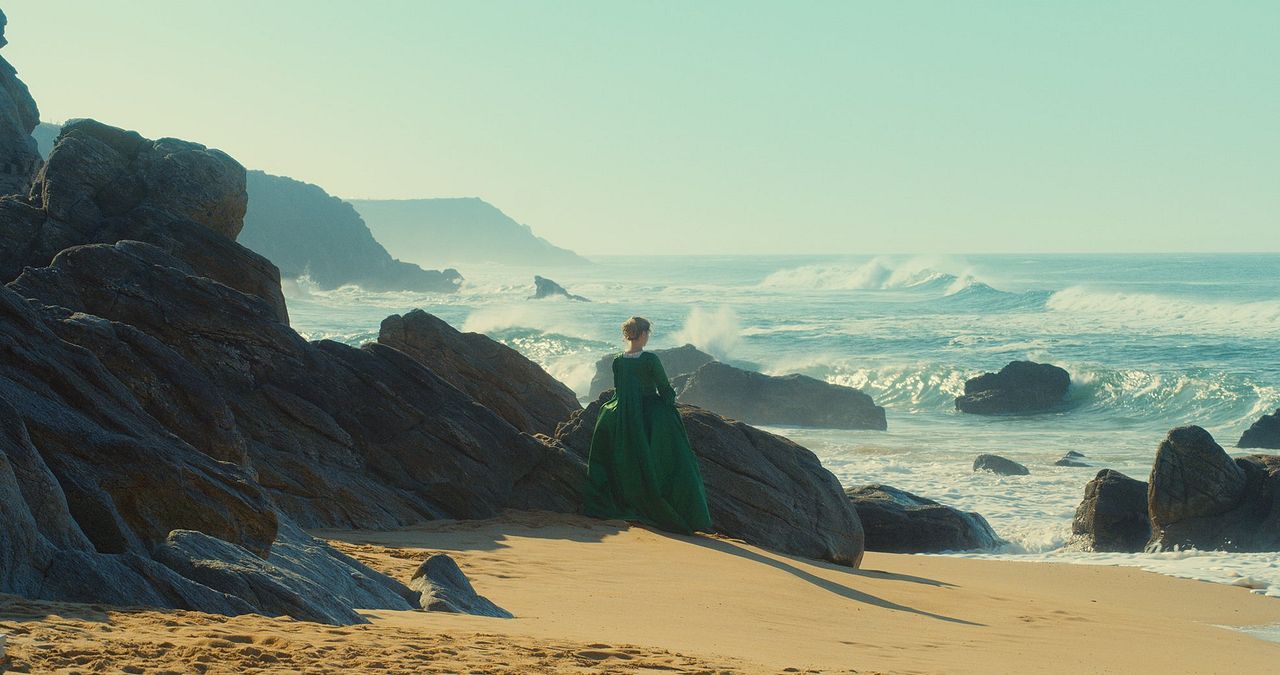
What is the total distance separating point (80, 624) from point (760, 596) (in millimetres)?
4363

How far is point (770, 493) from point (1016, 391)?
23.0m

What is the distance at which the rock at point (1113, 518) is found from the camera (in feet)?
46.1

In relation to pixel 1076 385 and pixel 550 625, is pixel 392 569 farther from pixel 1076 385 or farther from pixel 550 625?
pixel 1076 385

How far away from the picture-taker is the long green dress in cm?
1015

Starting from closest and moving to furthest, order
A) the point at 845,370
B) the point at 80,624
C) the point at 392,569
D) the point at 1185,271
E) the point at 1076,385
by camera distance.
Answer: the point at 80,624 → the point at 392,569 → the point at 1076,385 → the point at 845,370 → the point at 1185,271

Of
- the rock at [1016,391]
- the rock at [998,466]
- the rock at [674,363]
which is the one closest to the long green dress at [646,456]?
A: the rock at [998,466]

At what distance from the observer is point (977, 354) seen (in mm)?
42562

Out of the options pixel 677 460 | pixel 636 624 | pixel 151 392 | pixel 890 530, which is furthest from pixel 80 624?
pixel 890 530

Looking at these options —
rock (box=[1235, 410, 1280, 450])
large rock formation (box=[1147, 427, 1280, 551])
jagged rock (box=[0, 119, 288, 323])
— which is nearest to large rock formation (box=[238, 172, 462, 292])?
rock (box=[1235, 410, 1280, 450])

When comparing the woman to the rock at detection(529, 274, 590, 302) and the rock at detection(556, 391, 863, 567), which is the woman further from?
the rock at detection(529, 274, 590, 302)

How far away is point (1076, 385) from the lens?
34344 millimetres

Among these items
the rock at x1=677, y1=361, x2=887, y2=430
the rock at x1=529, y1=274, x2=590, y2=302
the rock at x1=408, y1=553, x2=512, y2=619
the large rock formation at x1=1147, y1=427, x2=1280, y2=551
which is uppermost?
the rock at x1=529, y1=274, x2=590, y2=302

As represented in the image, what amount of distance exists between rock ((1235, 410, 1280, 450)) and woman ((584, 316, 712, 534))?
18.2 m

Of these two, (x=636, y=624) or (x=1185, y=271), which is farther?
(x=1185, y=271)
